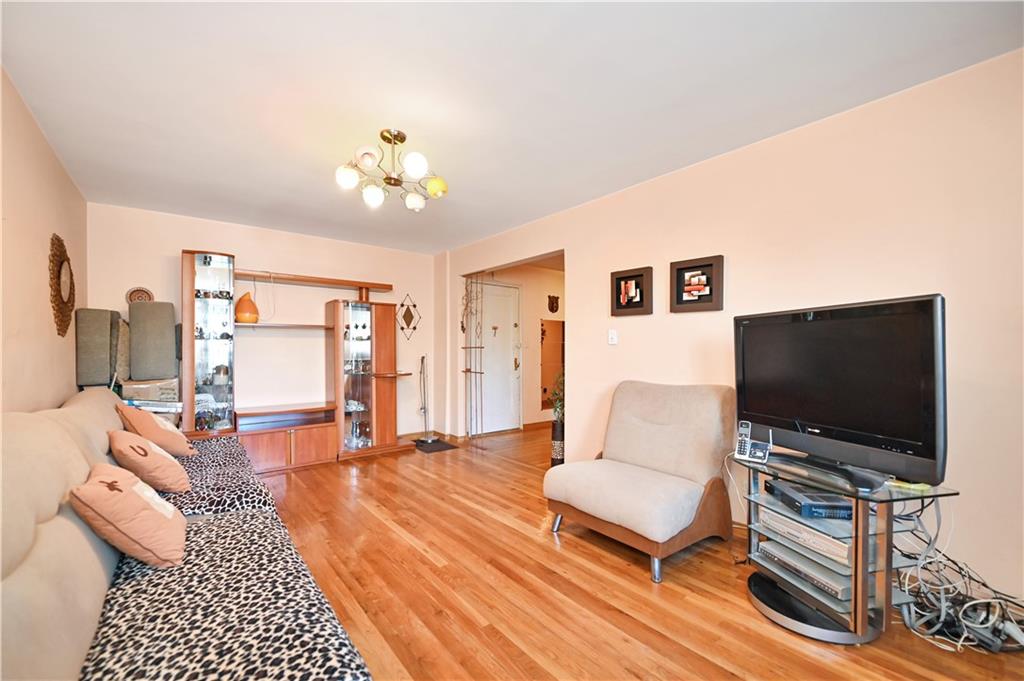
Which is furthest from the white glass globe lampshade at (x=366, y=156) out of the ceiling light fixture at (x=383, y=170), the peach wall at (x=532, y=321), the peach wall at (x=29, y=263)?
the peach wall at (x=532, y=321)

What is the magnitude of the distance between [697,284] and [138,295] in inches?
192

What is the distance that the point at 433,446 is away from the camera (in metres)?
5.36

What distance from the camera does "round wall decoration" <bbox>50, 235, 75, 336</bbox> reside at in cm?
262

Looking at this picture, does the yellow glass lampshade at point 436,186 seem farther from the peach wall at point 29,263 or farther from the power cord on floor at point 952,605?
the power cord on floor at point 952,605

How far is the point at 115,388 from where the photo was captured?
3.47 m

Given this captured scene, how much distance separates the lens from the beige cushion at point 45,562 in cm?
92

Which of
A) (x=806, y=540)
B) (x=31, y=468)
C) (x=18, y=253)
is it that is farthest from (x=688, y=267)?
(x=18, y=253)

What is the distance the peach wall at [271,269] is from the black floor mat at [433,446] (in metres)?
0.37

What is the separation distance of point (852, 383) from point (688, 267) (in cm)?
135

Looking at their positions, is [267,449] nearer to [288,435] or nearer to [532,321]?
[288,435]

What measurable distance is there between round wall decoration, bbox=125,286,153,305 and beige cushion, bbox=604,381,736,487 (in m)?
4.34

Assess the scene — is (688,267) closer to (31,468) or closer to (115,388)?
(31,468)

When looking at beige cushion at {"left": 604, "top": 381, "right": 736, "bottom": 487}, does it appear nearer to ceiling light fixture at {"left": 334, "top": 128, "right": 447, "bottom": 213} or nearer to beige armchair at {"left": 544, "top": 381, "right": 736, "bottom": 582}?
beige armchair at {"left": 544, "top": 381, "right": 736, "bottom": 582}

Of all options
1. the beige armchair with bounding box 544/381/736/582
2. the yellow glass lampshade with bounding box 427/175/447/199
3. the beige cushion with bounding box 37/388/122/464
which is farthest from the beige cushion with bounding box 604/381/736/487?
the beige cushion with bounding box 37/388/122/464
